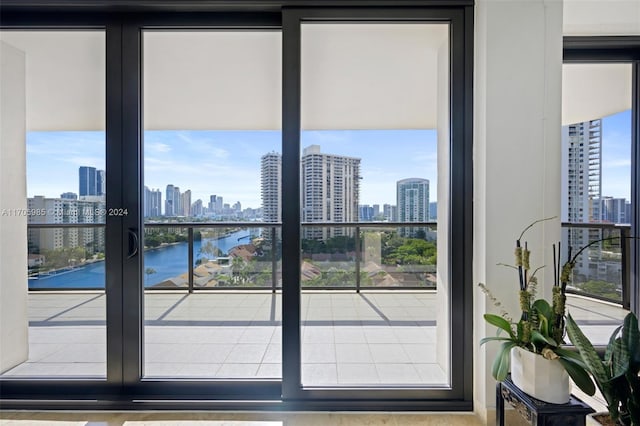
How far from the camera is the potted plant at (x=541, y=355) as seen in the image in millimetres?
1381

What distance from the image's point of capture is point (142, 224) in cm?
209

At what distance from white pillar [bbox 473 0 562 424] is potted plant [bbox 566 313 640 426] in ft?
1.80

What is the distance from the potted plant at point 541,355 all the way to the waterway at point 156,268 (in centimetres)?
186

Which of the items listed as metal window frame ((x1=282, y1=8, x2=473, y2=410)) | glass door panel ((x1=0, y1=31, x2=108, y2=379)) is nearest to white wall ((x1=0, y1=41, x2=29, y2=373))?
glass door panel ((x1=0, y1=31, x2=108, y2=379))

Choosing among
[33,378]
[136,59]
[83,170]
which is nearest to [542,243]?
[136,59]

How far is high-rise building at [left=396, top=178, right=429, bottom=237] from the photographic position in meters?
2.46

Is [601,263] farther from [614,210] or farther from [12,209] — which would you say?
[12,209]

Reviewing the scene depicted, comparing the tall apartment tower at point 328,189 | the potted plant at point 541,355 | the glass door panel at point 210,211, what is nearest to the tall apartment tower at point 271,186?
the glass door panel at point 210,211

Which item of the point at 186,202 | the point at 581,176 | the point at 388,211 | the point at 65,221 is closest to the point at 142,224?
the point at 186,202

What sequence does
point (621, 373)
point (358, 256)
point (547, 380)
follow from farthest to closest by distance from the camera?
point (358, 256), point (547, 380), point (621, 373)

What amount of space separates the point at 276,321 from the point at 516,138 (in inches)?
90.7

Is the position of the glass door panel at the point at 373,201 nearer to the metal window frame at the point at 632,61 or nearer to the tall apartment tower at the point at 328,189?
the tall apartment tower at the point at 328,189

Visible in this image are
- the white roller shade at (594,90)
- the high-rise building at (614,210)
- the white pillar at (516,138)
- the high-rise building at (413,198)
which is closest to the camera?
the white pillar at (516,138)

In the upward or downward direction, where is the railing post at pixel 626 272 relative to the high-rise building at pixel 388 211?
downward
